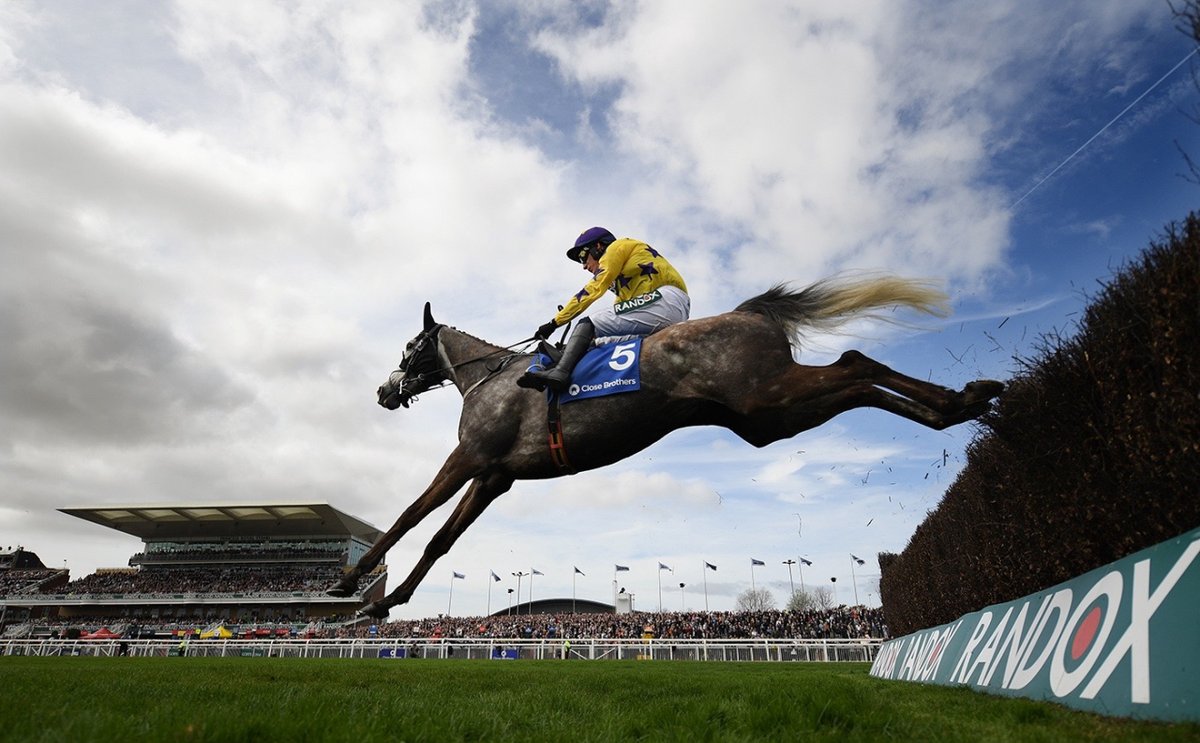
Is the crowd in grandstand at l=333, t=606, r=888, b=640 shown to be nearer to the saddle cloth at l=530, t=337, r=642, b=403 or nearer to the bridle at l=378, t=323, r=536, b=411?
the bridle at l=378, t=323, r=536, b=411

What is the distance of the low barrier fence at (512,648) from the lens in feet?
77.4

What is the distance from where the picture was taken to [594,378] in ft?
19.8

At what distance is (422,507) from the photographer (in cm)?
636

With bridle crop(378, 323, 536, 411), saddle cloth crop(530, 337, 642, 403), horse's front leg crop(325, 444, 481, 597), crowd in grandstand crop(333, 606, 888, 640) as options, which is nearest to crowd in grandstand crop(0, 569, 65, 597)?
crowd in grandstand crop(333, 606, 888, 640)

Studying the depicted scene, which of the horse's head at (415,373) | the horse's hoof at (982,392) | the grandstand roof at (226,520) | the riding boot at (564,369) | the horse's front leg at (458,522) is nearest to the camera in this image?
the horse's hoof at (982,392)

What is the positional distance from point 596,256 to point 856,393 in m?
2.91

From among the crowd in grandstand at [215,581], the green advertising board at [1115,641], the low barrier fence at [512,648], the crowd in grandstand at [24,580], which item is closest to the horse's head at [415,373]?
the green advertising board at [1115,641]

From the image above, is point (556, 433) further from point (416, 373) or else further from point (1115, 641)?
point (1115, 641)

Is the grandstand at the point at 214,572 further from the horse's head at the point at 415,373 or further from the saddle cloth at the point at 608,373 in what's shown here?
the saddle cloth at the point at 608,373

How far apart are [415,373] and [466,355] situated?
700 mm

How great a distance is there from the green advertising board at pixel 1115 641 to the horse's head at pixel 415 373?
19.0 feet

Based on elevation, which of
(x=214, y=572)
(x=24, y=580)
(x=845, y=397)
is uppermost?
(x=845, y=397)

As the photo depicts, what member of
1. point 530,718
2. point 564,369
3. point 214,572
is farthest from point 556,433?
point 214,572

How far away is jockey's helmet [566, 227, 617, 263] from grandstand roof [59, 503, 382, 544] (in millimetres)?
58092
